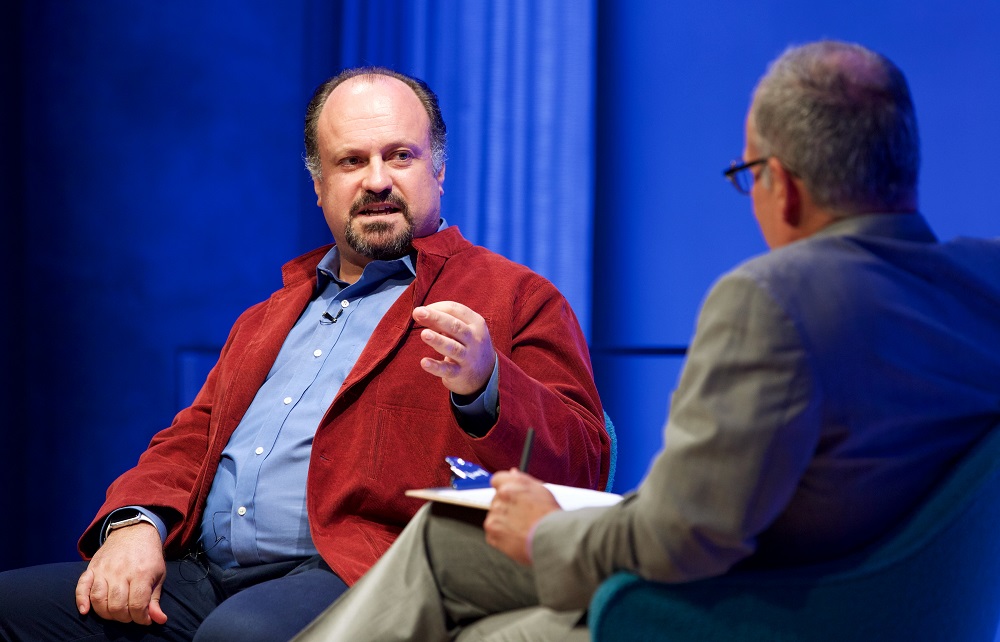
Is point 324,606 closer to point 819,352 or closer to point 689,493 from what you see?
point 689,493

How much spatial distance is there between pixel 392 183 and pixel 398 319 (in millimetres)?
368

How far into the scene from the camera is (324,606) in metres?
1.69

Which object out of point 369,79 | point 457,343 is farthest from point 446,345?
point 369,79

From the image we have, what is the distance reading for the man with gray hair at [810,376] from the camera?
1.07m

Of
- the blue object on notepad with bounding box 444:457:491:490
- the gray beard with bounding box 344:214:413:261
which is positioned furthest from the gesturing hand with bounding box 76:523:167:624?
the gray beard with bounding box 344:214:413:261

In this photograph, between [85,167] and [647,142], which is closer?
[647,142]

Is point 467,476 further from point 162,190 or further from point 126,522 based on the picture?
point 162,190

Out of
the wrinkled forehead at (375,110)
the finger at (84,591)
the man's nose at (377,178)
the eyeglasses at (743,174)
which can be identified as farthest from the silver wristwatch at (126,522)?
the eyeglasses at (743,174)

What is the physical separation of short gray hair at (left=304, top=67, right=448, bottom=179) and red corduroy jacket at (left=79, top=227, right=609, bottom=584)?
0.28 metres

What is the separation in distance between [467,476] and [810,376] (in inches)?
27.0

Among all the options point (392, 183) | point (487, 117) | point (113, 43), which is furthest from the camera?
point (113, 43)

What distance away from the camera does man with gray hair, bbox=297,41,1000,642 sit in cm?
107

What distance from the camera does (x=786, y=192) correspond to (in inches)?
48.3

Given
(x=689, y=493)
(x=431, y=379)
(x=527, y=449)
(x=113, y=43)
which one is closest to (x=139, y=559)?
(x=431, y=379)
